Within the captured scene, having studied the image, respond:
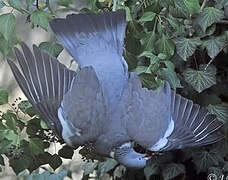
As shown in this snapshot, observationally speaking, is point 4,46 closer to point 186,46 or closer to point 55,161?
point 55,161

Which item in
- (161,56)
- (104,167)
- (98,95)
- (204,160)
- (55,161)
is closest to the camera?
(98,95)

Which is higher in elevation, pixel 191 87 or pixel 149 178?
pixel 191 87

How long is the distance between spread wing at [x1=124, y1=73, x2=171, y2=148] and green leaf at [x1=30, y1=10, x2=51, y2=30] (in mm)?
314

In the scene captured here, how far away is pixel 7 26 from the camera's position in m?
1.52

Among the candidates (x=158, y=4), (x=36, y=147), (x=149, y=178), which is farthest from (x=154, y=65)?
(x=149, y=178)

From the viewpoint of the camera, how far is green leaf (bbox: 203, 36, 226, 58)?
1.86 metres

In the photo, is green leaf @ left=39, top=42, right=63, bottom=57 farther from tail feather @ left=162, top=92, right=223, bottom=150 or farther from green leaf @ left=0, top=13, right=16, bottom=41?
tail feather @ left=162, top=92, right=223, bottom=150

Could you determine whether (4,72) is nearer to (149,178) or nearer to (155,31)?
(149,178)

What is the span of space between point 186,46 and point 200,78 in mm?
111

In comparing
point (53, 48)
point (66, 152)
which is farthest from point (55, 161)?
point (53, 48)

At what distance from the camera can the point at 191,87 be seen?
195 cm

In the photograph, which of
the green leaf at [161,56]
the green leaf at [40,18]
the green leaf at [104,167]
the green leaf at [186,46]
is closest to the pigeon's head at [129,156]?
the green leaf at [161,56]

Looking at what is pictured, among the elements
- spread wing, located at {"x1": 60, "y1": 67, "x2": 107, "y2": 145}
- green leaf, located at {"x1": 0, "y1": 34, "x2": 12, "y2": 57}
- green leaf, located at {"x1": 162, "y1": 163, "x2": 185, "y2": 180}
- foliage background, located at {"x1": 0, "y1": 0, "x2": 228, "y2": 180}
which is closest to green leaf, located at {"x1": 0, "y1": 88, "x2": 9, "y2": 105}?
foliage background, located at {"x1": 0, "y1": 0, "x2": 228, "y2": 180}

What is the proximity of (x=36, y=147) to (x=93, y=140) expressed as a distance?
37 centimetres
